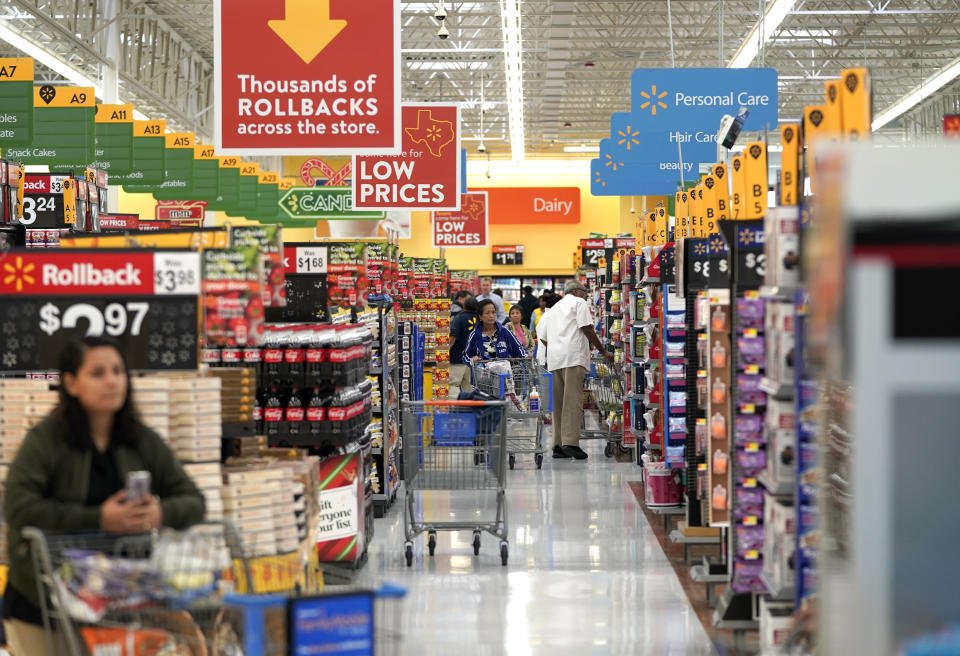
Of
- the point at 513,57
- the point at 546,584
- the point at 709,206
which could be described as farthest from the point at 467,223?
the point at 546,584

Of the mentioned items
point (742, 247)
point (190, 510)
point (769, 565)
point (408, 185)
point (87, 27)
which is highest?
point (87, 27)

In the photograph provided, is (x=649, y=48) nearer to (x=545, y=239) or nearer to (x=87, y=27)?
(x=87, y=27)

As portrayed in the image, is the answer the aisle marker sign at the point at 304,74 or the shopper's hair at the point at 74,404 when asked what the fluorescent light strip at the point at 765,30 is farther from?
the shopper's hair at the point at 74,404

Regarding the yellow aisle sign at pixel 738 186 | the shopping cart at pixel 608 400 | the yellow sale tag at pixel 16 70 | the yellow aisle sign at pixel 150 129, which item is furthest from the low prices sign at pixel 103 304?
the yellow aisle sign at pixel 150 129

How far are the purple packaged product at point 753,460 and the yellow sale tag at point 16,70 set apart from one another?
22.9 feet

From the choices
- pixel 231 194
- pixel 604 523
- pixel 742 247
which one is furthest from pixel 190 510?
pixel 231 194

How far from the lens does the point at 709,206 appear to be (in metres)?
7.97

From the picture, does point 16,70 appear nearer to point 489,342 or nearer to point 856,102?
point 489,342

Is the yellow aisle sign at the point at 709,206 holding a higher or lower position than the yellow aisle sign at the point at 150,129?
lower

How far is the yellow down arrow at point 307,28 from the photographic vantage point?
21.6 ft

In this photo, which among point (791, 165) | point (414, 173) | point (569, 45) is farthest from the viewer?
point (569, 45)

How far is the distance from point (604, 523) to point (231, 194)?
1041 centimetres

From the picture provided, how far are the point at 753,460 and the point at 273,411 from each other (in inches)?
104

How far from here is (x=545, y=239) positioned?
1475 inches
